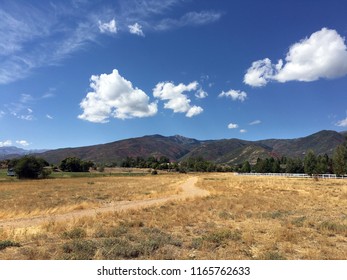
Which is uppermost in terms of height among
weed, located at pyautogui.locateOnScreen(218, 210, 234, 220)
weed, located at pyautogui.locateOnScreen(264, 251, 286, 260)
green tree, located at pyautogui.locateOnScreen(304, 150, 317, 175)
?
green tree, located at pyautogui.locateOnScreen(304, 150, 317, 175)

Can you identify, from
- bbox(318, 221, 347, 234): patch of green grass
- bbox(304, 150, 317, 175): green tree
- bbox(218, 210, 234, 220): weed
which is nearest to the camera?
bbox(318, 221, 347, 234): patch of green grass

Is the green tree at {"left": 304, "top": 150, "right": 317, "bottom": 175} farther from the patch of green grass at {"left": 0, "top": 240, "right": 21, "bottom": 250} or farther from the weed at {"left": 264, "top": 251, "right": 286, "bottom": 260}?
the patch of green grass at {"left": 0, "top": 240, "right": 21, "bottom": 250}

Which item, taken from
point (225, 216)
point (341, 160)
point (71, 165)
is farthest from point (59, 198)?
point (71, 165)

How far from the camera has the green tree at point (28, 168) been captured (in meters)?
97.4

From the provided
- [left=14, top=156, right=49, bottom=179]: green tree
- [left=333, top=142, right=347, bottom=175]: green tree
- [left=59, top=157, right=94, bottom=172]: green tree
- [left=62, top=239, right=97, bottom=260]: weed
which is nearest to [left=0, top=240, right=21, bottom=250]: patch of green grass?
[left=62, top=239, right=97, bottom=260]: weed

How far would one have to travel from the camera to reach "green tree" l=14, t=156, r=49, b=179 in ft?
320

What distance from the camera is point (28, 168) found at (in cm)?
9819

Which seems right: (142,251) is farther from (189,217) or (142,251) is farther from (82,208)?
(82,208)

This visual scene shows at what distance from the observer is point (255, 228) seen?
638 inches

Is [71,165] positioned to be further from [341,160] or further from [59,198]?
[59,198]

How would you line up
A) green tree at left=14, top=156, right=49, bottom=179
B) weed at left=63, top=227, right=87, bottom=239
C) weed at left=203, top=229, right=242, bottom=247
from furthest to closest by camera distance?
green tree at left=14, top=156, right=49, bottom=179, weed at left=63, top=227, right=87, bottom=239, weed at left=203, top=229, right=242, bottom=247

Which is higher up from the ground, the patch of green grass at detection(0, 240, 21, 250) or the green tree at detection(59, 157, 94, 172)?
the green tree at detection(59, 157, 94, 172)

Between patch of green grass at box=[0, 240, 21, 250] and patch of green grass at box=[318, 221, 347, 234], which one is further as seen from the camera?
patch of green grass at box=[318, 221, 347, 234]
